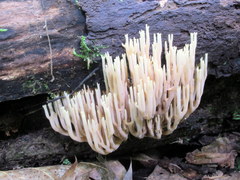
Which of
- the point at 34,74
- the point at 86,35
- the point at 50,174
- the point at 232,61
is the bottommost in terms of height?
the point at 50,174

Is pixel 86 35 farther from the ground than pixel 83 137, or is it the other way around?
pixel 86 35

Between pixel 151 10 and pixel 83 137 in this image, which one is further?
pixel 151 10

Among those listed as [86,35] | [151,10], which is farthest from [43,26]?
[151,10]

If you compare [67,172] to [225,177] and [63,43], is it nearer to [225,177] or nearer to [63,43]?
[63,43]

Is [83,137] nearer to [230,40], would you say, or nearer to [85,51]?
[85,51]

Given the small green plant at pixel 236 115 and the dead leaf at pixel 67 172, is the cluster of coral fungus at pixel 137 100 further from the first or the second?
the small green plant at pixel 236 115

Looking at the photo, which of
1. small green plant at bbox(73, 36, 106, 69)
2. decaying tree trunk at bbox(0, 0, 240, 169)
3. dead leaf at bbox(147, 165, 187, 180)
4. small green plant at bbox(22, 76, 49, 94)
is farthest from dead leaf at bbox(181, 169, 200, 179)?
small green plant at bbox(22, 76, 49, 94)

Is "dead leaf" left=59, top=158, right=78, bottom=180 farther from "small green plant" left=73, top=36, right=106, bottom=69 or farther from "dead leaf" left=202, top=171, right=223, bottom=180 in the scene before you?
"dead leaf" left=202, top=171, right=223, bottom=180
